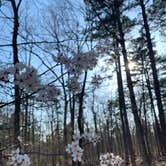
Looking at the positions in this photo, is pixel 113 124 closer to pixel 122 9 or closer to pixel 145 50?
pixel 145 50

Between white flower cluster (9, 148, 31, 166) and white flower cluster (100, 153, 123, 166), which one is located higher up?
white flower cluster (100, 153, 123, 166)

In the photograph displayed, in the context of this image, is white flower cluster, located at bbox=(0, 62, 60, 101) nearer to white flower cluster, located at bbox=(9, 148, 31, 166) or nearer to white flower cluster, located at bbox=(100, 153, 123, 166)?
white flower cluster, located at bbox=(9, 148, 31, 166)

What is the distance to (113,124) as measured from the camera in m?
30.6

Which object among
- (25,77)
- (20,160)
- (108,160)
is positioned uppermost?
(25,77)

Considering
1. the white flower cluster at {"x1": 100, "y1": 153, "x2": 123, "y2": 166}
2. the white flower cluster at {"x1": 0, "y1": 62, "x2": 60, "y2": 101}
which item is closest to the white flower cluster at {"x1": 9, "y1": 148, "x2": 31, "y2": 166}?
the white flower cluster at {"x1": 0, "y1": 62, "x2": 60, "y2": 101}

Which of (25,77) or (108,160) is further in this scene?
(108,160)

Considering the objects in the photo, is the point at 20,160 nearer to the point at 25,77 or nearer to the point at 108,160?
the point at 25,77

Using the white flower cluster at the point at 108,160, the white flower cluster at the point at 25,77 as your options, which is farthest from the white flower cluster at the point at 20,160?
the white flower cluster at the point at 108,160

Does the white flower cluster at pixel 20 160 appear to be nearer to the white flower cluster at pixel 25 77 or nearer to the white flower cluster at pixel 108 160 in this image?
the white flower cluster at pixel 25 77

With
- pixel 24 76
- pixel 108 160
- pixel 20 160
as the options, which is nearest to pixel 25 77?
pixel 24 76

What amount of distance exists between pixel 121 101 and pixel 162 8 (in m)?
5.88

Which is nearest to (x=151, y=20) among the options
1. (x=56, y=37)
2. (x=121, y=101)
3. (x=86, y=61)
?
(x=56, y=37)

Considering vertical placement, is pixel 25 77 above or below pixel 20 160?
above

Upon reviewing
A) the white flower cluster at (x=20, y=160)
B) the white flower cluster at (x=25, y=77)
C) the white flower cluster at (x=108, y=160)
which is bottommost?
the white flower cluster at (x=20, y=160)
